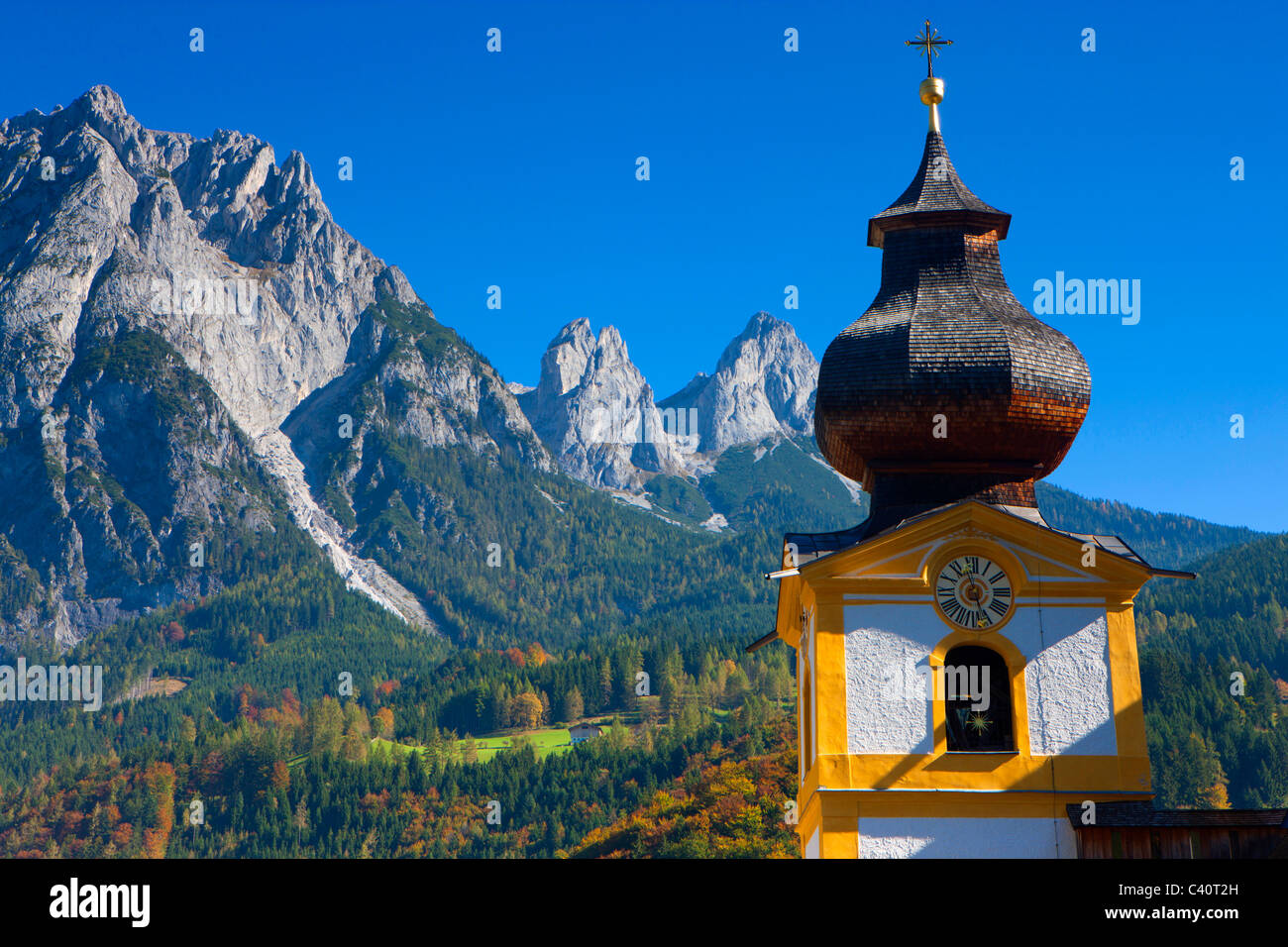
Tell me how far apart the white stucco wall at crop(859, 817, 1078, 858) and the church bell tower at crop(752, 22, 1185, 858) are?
1.3 inches

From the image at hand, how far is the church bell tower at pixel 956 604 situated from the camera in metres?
28.5

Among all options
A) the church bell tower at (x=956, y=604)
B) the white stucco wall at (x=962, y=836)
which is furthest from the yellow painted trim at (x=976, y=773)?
the white stucco wall at (x=962, y=836)

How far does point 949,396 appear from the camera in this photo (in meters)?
31.2

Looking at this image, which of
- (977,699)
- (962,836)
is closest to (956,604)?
(977,699)

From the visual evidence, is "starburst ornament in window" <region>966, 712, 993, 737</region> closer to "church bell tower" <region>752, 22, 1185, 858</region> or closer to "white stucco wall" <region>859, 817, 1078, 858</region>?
"church bell tower" <region>752, 22, 1185, 858</region>

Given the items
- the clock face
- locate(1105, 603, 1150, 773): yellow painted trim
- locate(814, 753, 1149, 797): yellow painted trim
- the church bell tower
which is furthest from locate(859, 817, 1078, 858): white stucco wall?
the clock face

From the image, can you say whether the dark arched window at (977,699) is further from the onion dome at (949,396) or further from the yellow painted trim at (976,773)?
the onion dome at (949,396)

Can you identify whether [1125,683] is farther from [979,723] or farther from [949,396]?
[949,396]

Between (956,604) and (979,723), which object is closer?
(979,723)

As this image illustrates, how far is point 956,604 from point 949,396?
4.10 meters
